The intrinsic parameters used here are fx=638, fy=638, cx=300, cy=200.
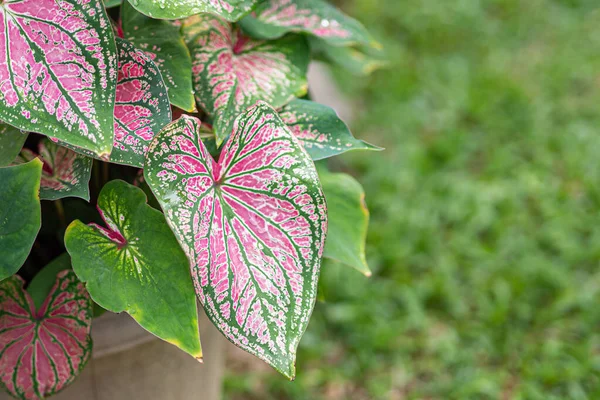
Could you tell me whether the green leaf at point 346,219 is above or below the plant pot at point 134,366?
above

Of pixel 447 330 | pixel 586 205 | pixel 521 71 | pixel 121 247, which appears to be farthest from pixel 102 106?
pixel 521 71

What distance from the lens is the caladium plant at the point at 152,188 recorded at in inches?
27.4

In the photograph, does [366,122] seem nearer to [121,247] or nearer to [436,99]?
[436,99]

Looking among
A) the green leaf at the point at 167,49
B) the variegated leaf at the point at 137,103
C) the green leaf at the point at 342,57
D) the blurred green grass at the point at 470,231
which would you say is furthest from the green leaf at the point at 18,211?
the blurred green grass at the point at 470,231

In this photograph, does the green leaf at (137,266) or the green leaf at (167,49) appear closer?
the green leaf at (137,266)

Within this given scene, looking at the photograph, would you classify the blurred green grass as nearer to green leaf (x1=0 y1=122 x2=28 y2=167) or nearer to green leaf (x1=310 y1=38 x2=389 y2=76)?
green leaf (x1=310 y1=38 x2=389 y2=76)

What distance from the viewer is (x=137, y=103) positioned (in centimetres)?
79

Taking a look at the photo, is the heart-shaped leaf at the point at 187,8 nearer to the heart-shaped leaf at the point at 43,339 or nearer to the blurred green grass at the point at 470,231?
the heart-shaped leaf at the point at 43,339

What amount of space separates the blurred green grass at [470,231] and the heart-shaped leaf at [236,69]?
937 millimetres

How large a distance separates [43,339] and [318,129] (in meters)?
0.47

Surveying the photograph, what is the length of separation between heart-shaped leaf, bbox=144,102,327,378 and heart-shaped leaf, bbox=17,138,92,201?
106 millimetres

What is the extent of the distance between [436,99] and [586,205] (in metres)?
0.74

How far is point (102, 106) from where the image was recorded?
687 mm

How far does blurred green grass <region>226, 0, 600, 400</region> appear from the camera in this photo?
1656 mm
